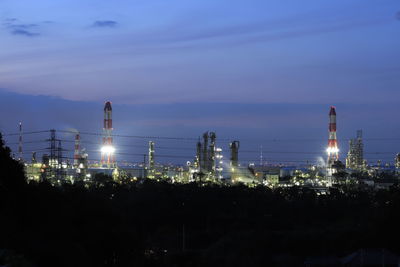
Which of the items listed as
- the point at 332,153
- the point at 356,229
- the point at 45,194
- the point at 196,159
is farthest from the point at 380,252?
the point at 196,159

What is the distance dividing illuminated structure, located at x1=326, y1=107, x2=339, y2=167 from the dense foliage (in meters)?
14.9

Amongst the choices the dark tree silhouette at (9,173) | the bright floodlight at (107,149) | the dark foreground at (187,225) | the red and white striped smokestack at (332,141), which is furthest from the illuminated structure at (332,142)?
the dark tree silhouette at (9,173)

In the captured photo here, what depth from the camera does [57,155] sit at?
3750 centimetres

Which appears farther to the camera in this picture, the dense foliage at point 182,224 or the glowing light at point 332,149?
the glowing light at point 332,149

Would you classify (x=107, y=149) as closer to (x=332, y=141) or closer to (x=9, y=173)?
(x=332, y=141)

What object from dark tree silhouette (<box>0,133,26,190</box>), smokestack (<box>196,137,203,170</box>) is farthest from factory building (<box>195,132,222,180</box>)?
dark tree silhouette (<box>0,133,26,190</box>)

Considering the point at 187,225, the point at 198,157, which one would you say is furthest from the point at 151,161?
the point at 187,225

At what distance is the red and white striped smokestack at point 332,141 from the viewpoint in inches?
3022

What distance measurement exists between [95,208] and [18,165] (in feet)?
11.1

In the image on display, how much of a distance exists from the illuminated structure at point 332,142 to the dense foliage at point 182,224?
14898 mm

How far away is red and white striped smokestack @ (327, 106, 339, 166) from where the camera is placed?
3022 inches

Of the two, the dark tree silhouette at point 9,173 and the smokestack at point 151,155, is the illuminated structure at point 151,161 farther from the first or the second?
the dark tree silhouette at point 9,173

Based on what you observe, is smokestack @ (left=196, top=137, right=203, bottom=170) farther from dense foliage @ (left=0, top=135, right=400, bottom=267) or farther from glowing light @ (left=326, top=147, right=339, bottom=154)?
dense foliage @ (left=0, top=135, right=400, bottom=267)

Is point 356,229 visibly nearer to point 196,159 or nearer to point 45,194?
point 45,194
